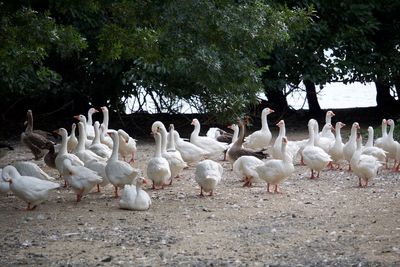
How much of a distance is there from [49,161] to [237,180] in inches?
119

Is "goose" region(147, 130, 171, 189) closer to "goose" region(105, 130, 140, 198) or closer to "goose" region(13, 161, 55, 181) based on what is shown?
"goose" region(105, 130, 140, 198)

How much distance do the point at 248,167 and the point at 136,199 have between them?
233cm

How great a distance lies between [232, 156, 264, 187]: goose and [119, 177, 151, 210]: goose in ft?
6.86

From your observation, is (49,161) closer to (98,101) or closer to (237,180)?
(237,180)

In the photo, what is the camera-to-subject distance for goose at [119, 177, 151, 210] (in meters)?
10.6

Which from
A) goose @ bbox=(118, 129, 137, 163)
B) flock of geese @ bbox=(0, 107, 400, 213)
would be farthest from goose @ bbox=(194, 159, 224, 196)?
goose @ bbox=(118, 129, 137, 163)

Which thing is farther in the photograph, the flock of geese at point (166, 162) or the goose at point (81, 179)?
the goose at point (81, 179)

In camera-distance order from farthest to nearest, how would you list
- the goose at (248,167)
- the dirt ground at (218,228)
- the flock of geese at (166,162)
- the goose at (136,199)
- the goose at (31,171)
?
1. the goose at (248,167)
2. the goose at (31,171)
3. the flock of geese at (166,162)
4. the goose at (136,199)
5. the dirt ground at (218,228)

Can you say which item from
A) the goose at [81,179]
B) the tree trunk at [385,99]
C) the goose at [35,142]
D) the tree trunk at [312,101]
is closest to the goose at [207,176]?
the goose at [81,179]

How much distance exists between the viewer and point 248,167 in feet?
40.5

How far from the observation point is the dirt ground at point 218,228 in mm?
8180

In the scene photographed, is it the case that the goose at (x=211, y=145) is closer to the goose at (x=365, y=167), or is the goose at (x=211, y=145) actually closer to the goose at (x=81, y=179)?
the goose at (x=365, y=167)

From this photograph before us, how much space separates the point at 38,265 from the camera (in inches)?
314

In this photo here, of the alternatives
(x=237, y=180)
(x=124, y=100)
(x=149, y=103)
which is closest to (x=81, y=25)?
(x=124, y=100)
